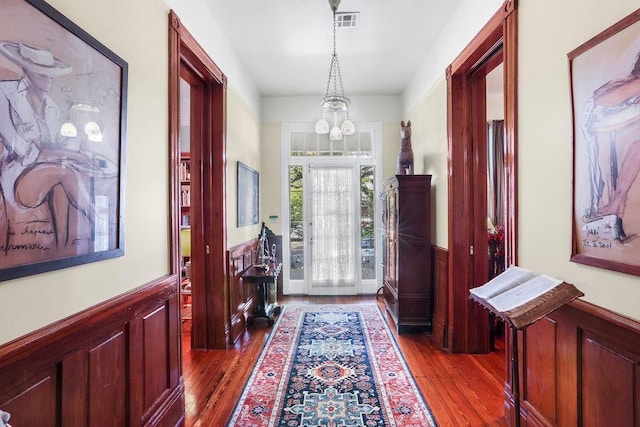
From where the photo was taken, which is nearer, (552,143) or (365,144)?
(552,143)

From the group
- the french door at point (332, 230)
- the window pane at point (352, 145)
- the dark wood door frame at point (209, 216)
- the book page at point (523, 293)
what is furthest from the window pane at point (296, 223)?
the book page at point (523, 293)

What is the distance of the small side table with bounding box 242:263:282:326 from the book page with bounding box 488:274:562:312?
2705mm

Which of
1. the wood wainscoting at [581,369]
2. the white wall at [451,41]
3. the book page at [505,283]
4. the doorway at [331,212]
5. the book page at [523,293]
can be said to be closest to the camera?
the wood wainscoting at [581,369]

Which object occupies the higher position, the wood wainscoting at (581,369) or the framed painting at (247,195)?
the framed painting at (247,195)

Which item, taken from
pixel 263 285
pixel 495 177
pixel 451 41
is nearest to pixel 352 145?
pixel 495 177

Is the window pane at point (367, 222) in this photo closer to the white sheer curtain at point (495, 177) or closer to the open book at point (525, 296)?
the white sheer curtain at point (495, 177)

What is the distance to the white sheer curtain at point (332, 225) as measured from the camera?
557 cm

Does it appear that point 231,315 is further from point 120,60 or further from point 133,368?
point 120,60

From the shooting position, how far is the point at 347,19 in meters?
3.20

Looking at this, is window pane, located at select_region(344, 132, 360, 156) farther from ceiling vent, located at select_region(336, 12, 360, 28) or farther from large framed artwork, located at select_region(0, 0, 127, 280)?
large framed artwork, located at select_region(0, 0, 127, 280)

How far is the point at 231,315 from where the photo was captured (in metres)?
3.60

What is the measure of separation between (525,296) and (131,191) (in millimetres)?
1962

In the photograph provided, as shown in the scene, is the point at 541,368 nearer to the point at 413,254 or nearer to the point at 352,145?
the point at 413,254

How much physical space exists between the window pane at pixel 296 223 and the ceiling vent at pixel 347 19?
2.58 meters
